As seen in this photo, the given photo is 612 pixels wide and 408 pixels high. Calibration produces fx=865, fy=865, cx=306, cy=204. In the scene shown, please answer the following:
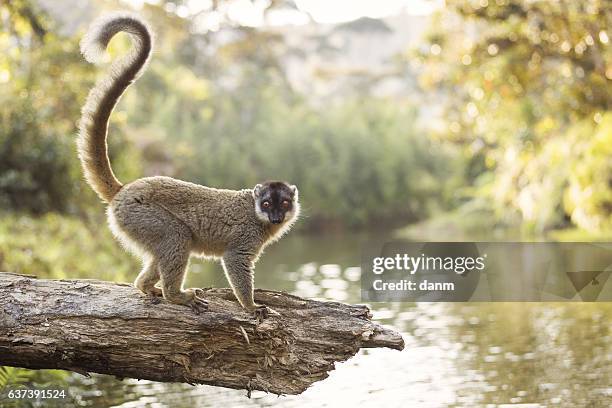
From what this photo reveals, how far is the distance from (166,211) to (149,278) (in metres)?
0.43

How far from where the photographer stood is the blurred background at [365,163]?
8320 millimetres

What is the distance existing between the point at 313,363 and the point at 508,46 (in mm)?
12777

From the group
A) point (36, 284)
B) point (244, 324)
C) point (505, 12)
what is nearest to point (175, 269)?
point (244, 324)

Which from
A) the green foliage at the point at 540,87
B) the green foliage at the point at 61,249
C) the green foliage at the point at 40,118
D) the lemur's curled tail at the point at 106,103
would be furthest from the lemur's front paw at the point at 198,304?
the green foliage at the point at 540,87

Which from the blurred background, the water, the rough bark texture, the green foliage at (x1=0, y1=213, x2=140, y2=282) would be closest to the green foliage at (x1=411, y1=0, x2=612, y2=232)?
the blurred background

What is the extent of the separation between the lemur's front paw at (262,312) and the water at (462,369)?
2339 mm

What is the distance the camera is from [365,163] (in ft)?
98.3

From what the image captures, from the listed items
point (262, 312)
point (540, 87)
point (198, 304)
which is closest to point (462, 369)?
point (262, 312)

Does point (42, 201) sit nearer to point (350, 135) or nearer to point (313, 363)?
point (313, 363)

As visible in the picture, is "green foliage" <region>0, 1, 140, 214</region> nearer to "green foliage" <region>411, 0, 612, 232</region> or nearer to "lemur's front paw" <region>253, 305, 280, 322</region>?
"green foliage" <region>411, 0, 612, 232</region>

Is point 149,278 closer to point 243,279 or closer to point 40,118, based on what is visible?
point 243,279

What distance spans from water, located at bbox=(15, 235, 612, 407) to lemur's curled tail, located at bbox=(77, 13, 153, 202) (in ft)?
9.13

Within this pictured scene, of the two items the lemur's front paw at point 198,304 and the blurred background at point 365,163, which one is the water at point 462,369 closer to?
the blurred background at point 365,163

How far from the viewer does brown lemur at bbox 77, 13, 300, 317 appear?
16.5ft
